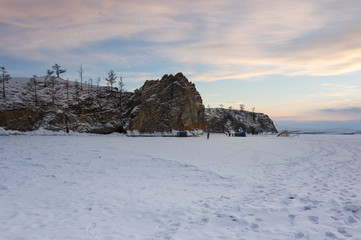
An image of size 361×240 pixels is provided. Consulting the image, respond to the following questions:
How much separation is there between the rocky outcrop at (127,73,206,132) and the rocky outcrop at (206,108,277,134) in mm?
55820

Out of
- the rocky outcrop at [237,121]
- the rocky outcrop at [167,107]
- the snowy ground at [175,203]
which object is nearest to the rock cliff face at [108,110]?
the rocky outcrop at [167,107]

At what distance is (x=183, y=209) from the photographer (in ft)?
23.6

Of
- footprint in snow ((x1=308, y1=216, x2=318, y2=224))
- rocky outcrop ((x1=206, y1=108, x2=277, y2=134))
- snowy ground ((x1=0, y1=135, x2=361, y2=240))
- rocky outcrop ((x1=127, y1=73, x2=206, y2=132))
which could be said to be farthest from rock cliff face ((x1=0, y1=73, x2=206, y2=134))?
rocky outcrop ((x1=206, y1=108, x2=277, y2=134))

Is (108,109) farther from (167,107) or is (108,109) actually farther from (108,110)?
(167,107)

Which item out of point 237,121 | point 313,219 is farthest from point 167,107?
point 237,121

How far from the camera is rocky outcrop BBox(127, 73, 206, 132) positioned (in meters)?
60.4

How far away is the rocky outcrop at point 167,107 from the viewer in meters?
60.4

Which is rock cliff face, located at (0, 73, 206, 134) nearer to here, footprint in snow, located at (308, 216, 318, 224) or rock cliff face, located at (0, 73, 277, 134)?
rock cliff face, located at (0, 73, 277, 134)

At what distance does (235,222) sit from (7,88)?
81.5 m

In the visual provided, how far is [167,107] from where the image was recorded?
6353cm

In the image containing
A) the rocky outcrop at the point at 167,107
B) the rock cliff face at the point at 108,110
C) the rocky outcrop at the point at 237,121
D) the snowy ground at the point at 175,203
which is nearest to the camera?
the snowy ground at the point at 175,203

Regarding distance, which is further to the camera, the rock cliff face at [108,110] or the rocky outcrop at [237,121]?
the rocky outcrop at [237,121]

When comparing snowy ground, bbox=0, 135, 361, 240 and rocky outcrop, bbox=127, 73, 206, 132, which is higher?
rocky outcrop, bbox=127, 73, 206, 132

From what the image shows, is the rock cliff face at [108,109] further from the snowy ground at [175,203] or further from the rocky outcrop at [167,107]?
the snowy ground at [175,203]
